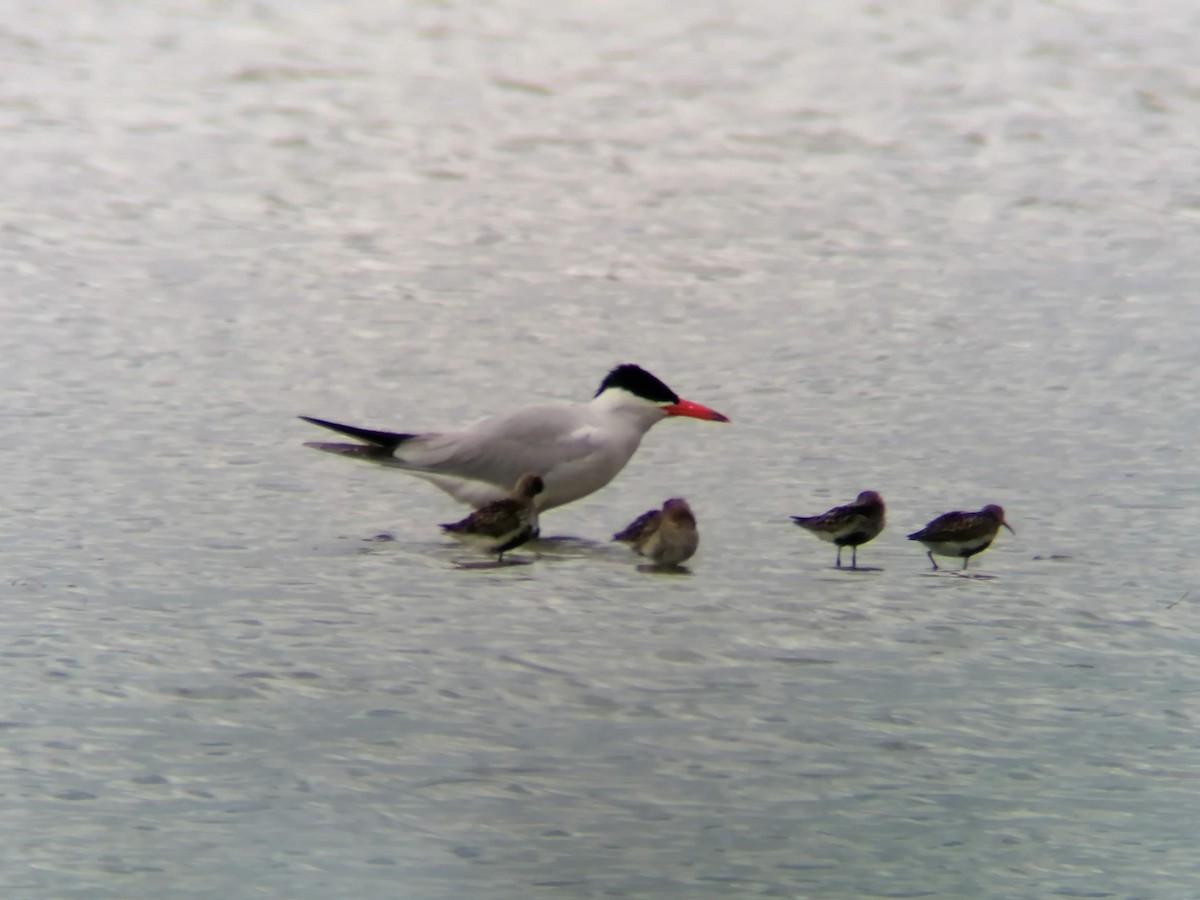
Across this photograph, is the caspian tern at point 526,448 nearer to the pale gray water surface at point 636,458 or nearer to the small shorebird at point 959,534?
the pale gray water surface at point 636,458

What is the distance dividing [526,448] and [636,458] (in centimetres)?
81

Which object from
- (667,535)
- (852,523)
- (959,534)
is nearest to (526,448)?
(667,535)

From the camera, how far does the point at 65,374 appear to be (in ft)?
26.7

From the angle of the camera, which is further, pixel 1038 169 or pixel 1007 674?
pixel 1038 169

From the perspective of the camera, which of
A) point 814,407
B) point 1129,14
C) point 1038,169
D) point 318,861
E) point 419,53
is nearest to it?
point 318,861

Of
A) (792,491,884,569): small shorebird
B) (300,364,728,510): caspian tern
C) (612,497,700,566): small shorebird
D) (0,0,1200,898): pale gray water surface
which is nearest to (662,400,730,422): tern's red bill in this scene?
(300,364,728,510): caspian tern

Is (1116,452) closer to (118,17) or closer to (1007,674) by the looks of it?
(1007,674)

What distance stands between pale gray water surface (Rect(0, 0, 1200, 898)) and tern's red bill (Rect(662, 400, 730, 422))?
150 millimetres

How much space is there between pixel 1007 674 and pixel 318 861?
2114 millimetres

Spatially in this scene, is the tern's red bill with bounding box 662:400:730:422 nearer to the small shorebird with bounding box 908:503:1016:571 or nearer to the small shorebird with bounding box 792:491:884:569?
the small shorebird with bounding box 792:491:884:569

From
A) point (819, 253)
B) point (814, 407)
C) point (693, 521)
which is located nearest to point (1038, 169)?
point (819, 253)

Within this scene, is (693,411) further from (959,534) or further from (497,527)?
(959,534)

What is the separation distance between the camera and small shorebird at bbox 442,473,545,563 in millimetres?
6559

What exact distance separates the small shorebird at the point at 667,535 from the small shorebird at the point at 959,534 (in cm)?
74
